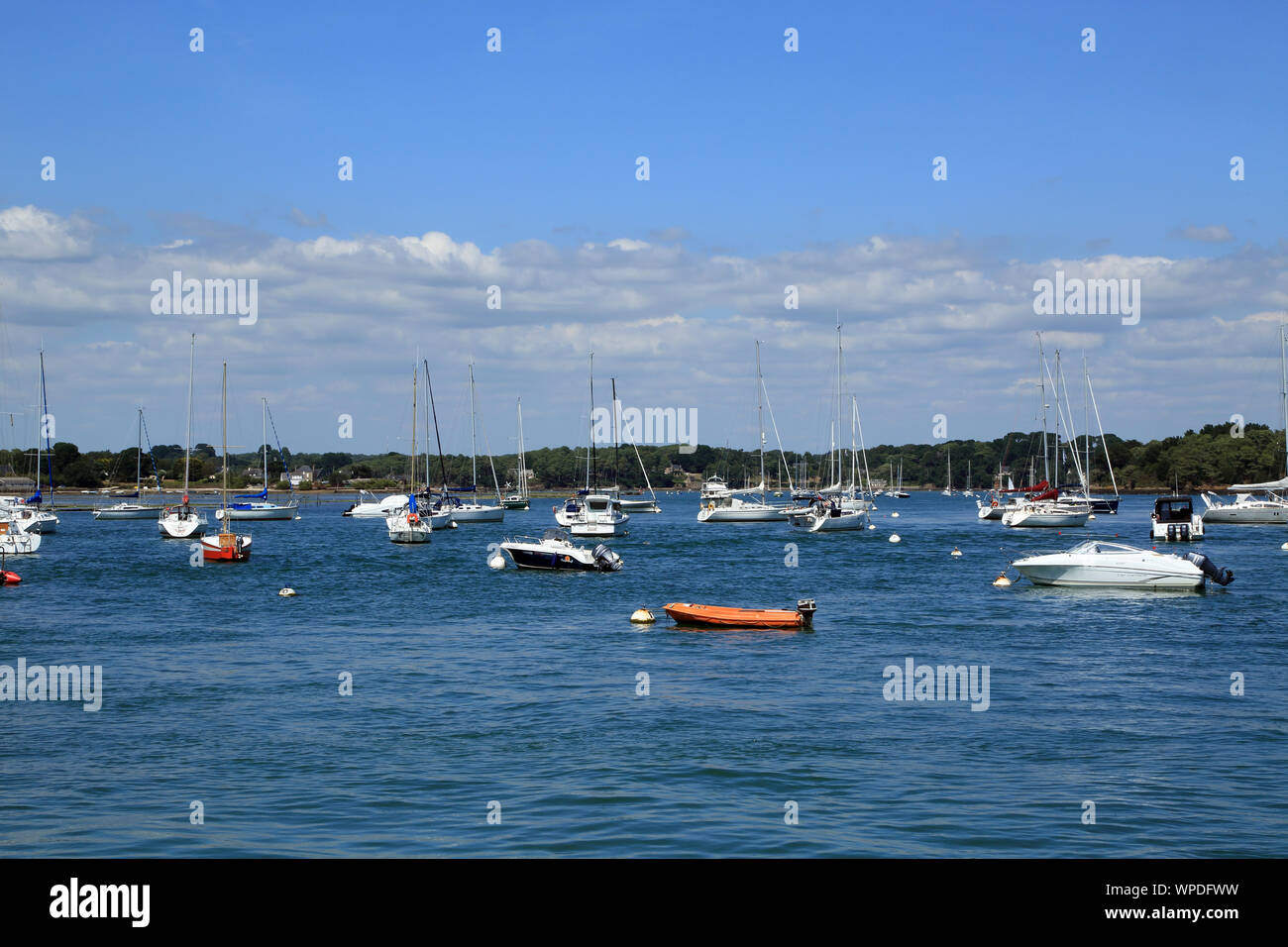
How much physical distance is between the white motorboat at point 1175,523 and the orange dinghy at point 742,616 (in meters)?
59.3

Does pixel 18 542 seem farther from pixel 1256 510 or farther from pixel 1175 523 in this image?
pixel 1256 510

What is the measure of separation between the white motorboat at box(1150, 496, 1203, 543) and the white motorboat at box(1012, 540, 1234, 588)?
38.2 metres

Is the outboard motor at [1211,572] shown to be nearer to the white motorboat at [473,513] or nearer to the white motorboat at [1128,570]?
the white motorboat at [1128,570]

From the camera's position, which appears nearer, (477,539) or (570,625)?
(570,625)

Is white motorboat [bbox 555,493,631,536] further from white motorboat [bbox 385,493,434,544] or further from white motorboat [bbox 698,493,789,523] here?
white motorboat [bbox 698,493,789,523]

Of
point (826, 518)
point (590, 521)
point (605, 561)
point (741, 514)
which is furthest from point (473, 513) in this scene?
point (605, 561)

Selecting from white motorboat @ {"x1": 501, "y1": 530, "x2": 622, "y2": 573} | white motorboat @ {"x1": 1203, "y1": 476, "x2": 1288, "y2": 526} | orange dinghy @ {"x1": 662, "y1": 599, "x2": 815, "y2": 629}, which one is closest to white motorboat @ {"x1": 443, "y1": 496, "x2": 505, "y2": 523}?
white motorboat @ {"x1": 501, "y1": 530, "x2": 622, "y2": 573}

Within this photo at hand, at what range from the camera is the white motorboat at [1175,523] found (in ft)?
289

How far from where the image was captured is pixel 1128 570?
168ft

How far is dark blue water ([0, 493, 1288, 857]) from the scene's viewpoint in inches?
661
